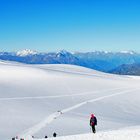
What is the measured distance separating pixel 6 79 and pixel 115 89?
31.9m

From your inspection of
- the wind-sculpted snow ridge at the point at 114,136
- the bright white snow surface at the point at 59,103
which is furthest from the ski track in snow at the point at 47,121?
the wind-sculpted snow ridge at the point at 114,136

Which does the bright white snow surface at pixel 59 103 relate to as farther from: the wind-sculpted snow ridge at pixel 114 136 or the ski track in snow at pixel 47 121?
the wind-sculpted snow ridge at pixel 114 136

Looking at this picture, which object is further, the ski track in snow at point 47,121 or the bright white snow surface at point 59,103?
the bright white snow surface at point 59,103

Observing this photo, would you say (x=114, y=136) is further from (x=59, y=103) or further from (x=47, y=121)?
(x=59, y=103)

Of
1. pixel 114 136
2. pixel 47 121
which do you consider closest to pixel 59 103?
pixel 47 121

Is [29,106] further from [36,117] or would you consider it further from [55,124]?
[55,124]

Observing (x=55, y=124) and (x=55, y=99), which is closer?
(x=55, y=124)

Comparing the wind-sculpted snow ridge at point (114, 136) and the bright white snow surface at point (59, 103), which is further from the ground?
the wind-sculpted snow ridge at point (114, 136)

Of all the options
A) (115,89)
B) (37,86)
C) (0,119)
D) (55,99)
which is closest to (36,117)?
(0,119)

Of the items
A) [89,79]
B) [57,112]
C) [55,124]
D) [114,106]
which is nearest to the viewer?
[55,124]

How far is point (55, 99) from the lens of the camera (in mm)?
78250

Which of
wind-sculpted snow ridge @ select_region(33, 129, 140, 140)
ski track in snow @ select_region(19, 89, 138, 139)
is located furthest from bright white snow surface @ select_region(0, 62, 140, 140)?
wind-sculpted snow ridge @ select_region(33, 129, 140, 140)

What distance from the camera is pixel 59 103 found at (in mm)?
74312

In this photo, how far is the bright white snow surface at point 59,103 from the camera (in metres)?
49.8
